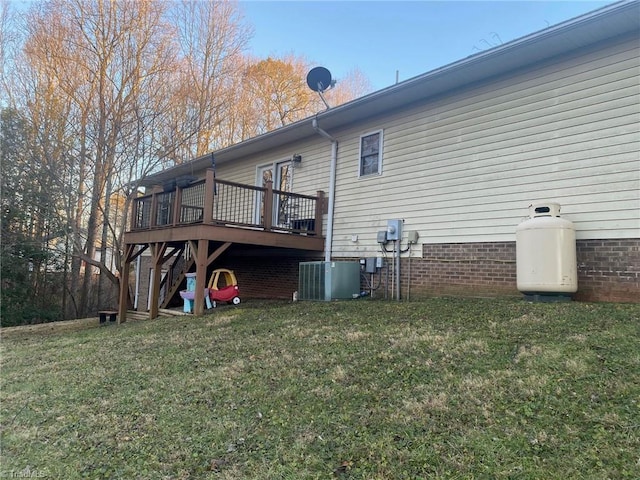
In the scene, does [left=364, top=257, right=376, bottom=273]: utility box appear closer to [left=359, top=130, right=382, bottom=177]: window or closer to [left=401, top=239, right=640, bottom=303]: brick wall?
[left=401, top=239, right=640, bottom=303]: brick wall

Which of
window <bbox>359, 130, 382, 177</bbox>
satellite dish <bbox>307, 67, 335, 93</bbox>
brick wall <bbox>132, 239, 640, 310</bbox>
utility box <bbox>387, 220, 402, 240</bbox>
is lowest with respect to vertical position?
brick wall <bbox>132, 239, 640, 310</bbox>

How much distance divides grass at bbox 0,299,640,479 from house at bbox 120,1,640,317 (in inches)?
→ 59.7

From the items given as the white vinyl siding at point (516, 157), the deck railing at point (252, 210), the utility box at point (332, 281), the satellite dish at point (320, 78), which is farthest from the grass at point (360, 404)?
the satellite dish at point (320, 78)

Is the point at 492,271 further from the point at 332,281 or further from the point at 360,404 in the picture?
the point at 360,404

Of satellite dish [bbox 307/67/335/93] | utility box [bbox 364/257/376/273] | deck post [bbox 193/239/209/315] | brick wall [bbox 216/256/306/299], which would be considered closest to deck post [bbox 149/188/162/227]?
deck post [bbox 193/239/209/315]

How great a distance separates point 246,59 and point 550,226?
687 inches

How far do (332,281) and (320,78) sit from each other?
4.66 m

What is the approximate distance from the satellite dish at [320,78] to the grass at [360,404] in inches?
243

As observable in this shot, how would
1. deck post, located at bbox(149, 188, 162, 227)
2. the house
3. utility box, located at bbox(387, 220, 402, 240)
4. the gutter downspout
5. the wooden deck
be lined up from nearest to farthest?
the house < utility box, located at bbox(387, 220, 402, 240) < the wooden deck < the gutter downspout < deck post, located at bbox(149, 188, 162, 227)

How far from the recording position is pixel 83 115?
Answer: 1384cm

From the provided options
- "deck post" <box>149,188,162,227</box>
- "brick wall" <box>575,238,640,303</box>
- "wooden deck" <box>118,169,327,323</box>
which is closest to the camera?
"brick wall" <box>575,238,640,303</box>

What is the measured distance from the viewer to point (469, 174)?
289 inches

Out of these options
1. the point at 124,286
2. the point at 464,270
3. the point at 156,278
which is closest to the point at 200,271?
the point at 156,278

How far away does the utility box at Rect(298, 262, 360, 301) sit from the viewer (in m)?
8.39
